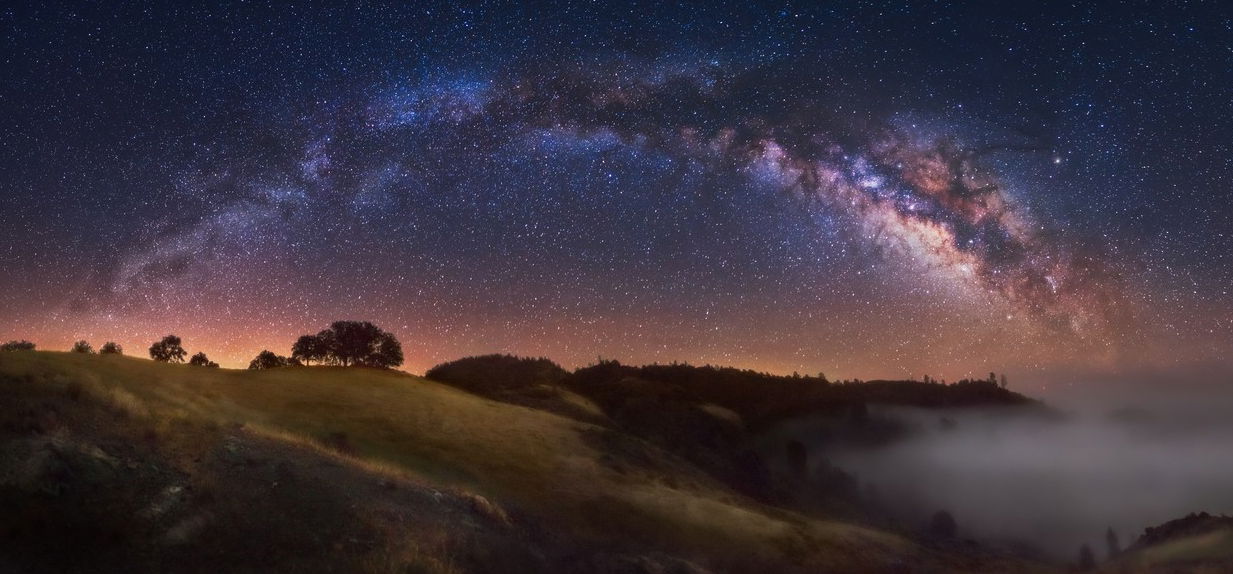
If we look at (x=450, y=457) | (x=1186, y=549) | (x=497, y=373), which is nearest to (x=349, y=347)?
(x=497, y=373)

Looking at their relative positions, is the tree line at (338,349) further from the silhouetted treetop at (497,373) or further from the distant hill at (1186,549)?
the distant hill at (1186,549)

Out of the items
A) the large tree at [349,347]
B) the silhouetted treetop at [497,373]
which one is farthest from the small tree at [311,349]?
the silhouetted treetop at [497,373]

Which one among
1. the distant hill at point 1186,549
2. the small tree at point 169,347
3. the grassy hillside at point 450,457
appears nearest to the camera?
the grassy hillside at point 450,457

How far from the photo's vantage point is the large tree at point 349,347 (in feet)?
300

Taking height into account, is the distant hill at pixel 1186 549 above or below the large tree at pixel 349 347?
below

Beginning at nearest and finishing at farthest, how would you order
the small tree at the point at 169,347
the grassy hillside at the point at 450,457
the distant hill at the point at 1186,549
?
the grassy hillside at the point at 450,457 → the distant hill at the point at 1186,549 → the small tree at the point at 169,347

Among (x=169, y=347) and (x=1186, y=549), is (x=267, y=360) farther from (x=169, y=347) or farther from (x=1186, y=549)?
(x=1186, y=549)

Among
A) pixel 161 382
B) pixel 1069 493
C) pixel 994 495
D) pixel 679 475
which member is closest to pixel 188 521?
pixel 161 382

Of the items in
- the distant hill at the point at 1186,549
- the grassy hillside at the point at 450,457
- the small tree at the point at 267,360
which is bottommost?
the distant hill at the point at 1186,549

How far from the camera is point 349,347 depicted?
3605 inches

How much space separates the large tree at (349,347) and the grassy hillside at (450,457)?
16605 mm

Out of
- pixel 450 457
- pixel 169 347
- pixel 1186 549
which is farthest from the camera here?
pixel 169 347

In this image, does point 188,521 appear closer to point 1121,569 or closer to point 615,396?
point 1121,569

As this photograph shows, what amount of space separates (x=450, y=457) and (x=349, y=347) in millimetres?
46017
